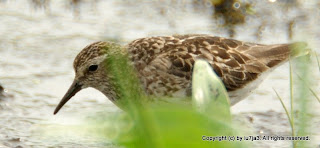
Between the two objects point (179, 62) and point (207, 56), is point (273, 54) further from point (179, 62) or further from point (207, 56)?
point (179, 62)

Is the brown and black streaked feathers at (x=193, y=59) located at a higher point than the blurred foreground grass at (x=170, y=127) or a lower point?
higher

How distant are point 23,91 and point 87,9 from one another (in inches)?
120

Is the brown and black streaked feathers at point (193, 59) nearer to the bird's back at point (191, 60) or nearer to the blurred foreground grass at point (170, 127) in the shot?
the bird's back at point (191, 60)

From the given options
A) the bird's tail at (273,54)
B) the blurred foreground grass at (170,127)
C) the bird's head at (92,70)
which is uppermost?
the bird's tail at (273,54)

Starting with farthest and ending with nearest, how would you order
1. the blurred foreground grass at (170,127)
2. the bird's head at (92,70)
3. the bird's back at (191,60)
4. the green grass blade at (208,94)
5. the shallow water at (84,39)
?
1. the shallow water at (84,39)
2. the bird's head at (92,70)
3. the bird's back at (191,60)
4. the green grass blade at (208,94)
5. the blurred foreground grass at (170,127)

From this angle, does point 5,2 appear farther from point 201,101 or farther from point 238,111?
point 201,101

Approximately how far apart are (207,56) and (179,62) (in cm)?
26

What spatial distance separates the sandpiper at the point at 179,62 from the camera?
18.3ft

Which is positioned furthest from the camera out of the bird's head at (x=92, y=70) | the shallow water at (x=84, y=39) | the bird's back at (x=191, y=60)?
the shallow water at (x=84, y=39)

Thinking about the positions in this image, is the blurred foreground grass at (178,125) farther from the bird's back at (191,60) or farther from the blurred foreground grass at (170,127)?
the bird's back at (191,60)

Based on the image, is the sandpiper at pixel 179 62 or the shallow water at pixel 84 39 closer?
the sandpiper at pixel 179 62

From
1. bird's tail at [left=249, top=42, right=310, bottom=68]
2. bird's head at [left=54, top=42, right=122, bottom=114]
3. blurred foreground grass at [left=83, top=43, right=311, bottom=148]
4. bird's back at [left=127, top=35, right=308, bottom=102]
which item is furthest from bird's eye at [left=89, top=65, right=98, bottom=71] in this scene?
blurred foreground grass at [left=83, top=43, right=311, bottom=148]

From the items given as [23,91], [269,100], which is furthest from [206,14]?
[23,91]

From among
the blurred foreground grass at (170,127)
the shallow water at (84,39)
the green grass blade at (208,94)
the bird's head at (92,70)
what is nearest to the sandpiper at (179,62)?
the bird's head at (92,70)
